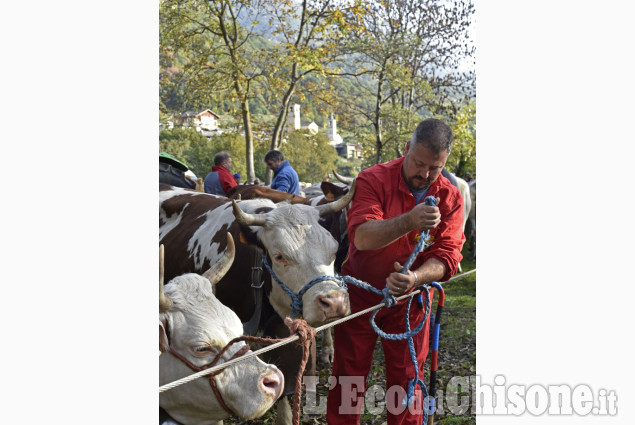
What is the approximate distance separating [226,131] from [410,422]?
3596 millimetres

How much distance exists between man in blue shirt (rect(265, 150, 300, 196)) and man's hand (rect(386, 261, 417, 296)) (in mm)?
2982

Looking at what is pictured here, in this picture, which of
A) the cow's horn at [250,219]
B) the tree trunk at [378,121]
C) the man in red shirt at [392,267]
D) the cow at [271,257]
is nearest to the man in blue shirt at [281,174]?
the tree trunk at [378,121]

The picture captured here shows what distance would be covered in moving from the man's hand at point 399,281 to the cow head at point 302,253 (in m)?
0.22

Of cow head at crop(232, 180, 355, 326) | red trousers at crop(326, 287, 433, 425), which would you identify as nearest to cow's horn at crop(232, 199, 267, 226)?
cow head at crop(232, 180, 355, 326)

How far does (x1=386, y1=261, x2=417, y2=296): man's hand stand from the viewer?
2.53m

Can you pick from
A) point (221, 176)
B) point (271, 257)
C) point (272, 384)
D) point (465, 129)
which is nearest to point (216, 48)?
point (221, 176)

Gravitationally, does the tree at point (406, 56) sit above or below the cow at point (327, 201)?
above

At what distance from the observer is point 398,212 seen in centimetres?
272

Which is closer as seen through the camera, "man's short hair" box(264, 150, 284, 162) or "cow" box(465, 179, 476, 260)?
"man's short hair" box(264, 150, 284, 162)

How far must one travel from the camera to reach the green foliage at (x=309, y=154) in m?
6.05

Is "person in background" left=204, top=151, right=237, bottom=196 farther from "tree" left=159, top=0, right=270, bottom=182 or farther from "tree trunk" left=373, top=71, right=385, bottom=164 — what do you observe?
"tree trunk" left=373, top=71, right=385, bottom=164

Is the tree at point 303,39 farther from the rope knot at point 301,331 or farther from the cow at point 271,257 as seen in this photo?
the rope knot at point 301,331
